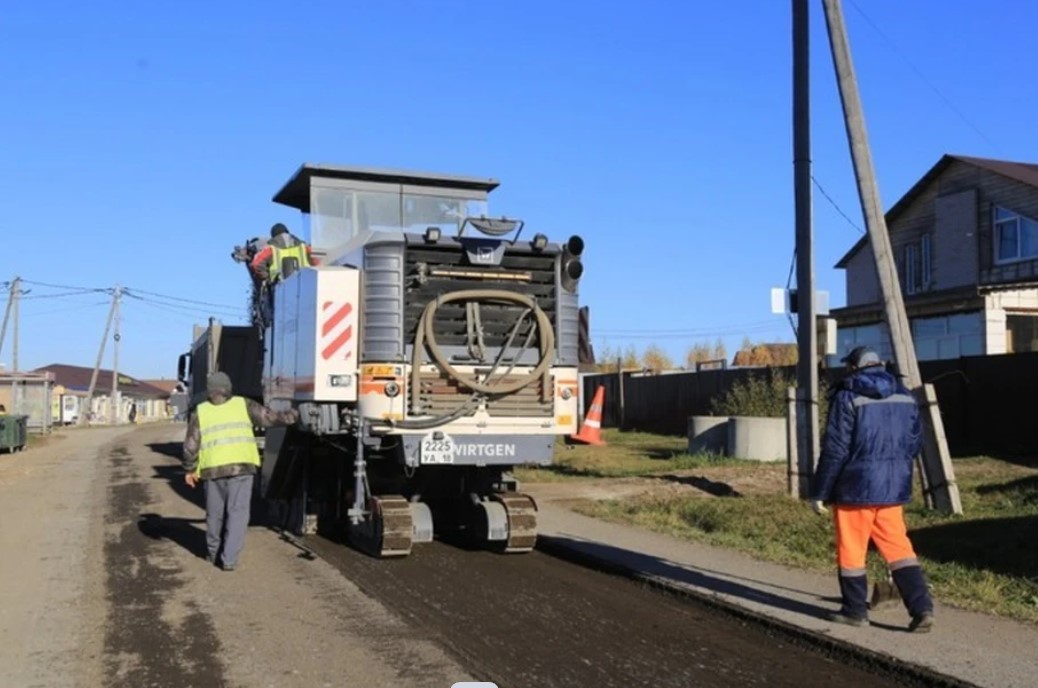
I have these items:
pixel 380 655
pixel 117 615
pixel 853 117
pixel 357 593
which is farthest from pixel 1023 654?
pixel 853 117

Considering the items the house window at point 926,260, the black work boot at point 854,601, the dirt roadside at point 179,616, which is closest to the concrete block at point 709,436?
the dirt roadside at point 179,616

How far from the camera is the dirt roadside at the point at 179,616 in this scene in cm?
650

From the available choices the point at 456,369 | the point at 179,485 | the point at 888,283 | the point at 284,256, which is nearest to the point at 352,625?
the point at 456,369

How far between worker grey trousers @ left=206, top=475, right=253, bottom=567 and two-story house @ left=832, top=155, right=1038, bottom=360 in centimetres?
2044

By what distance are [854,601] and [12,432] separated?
3023cm

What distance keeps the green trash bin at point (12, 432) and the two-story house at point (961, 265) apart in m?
24.1

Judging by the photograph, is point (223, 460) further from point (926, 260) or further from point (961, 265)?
point (926, 260)

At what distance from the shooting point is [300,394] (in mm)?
10719

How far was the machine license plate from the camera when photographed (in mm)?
10164

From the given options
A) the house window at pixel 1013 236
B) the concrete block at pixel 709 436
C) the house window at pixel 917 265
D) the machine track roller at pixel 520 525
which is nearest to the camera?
the machine track roller at pixel 520 525

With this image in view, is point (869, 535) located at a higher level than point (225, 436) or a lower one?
lower

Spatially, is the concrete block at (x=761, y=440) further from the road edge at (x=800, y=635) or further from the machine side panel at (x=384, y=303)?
the machine side panel at (x=384, y=303)

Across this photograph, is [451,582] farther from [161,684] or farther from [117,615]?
[161,684]

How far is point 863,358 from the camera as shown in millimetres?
7551
